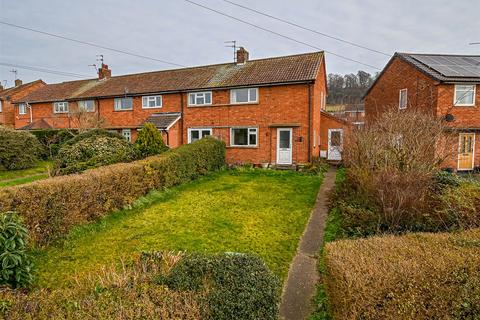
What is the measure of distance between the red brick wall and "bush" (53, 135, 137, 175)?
13039mm

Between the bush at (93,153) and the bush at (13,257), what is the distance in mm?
6325

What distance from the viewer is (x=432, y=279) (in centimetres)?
283

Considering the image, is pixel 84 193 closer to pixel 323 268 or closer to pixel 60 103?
pixel 323 268

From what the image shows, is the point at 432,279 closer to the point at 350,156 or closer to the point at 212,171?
the point at 350,156

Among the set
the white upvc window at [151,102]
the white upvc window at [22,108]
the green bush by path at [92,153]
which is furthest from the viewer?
the white upvc window at [22,108]

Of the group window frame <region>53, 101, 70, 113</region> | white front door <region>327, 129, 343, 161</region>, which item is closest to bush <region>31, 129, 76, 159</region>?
window frame <region>53, 101, 70, 113</region>

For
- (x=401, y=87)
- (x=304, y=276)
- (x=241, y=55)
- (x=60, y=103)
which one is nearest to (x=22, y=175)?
(x=60, y=103)

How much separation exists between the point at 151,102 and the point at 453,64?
67.8 ft

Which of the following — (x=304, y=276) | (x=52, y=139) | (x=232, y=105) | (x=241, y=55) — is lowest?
(x=304, y=276)

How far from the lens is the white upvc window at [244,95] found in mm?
17562

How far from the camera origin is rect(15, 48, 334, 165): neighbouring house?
16.6 meters

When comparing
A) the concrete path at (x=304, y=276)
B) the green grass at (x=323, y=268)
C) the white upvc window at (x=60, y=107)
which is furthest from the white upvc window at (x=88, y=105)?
the green grass at (x=323, y=268)

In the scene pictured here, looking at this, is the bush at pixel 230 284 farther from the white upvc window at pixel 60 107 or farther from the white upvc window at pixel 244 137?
→ the white upvc window at pixel 60 107

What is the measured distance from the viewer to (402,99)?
19.8 m
